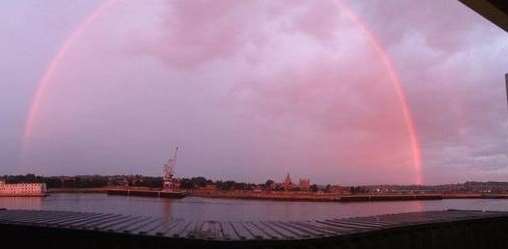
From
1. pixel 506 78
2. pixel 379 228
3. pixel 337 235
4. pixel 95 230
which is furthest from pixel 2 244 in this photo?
pixel 506 78

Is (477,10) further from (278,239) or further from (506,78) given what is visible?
(278,239)

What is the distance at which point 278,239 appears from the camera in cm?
1205

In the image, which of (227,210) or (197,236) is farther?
(227,210)

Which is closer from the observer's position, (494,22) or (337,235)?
(337,235)

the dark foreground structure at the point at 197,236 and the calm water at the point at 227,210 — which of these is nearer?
the dark foreground structure at the point at 197,236

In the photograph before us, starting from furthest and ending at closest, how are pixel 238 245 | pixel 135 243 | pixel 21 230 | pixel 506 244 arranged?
pixel 506 244 < pixel 21 230 < pixel 135 243 < pixel 238 245

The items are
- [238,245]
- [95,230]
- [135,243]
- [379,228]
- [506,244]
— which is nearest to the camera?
[238,245]

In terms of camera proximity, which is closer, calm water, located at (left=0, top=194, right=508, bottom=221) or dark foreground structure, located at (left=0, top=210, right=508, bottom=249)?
dark foreground structure, located at (left=0, top=210, right=508, bottom=249)

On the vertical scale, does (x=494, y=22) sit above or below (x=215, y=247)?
above

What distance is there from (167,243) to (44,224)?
14.0ft

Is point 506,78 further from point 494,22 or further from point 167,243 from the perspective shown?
point 167,243

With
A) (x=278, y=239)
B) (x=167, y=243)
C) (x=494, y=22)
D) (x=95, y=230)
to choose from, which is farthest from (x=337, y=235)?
(x=494, y=22)

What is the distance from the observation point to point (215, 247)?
1153 cm

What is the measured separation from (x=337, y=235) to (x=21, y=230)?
7467 mm
